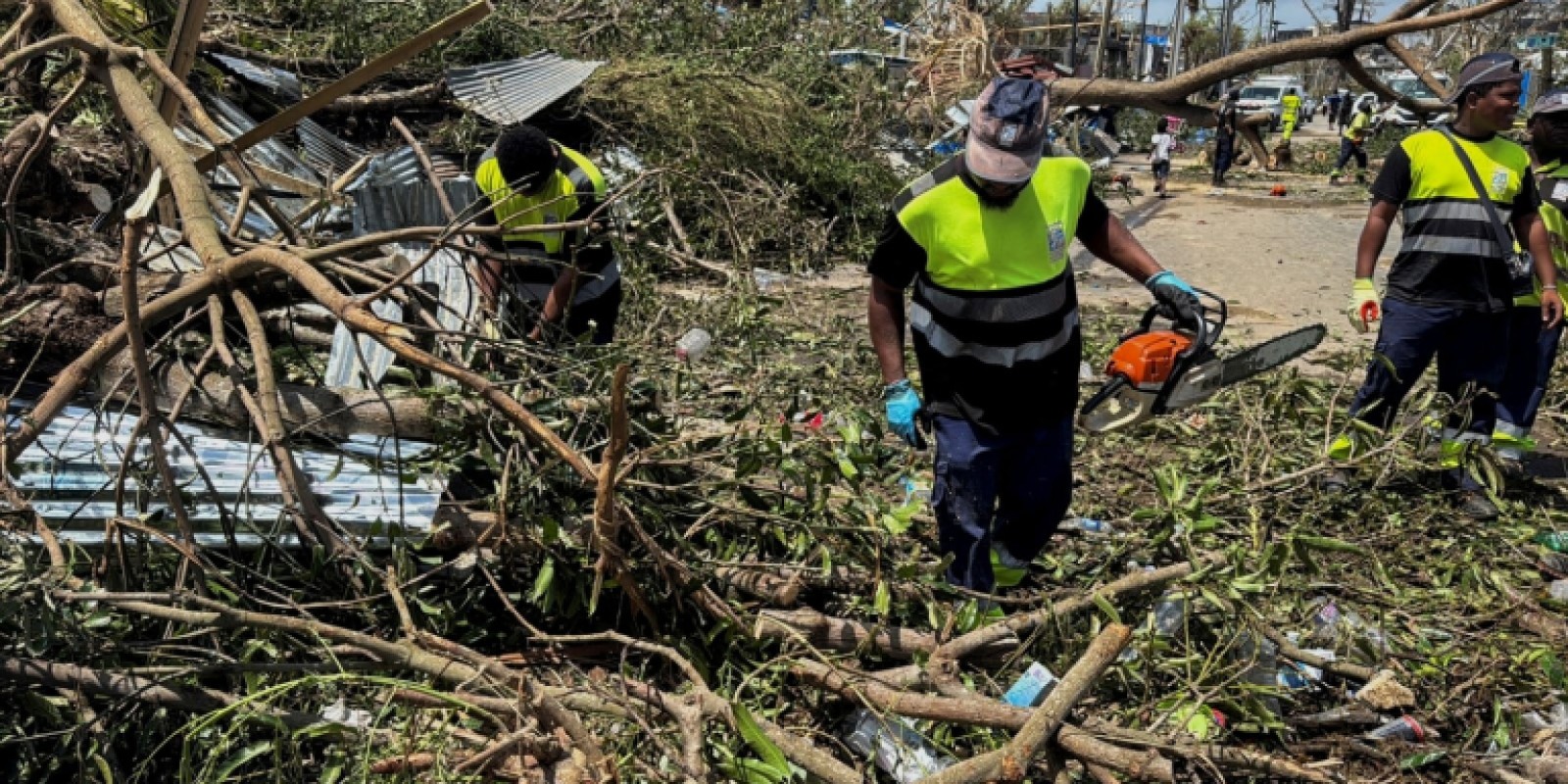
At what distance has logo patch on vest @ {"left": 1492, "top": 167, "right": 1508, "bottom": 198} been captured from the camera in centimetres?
378

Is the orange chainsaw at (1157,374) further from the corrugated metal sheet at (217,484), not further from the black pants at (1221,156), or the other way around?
the black pants at (1221,156)

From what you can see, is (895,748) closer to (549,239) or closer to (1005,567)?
(1005,567)

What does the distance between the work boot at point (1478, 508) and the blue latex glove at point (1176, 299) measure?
168 cm

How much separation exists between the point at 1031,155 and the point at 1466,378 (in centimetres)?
241

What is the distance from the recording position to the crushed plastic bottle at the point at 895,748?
2.25m

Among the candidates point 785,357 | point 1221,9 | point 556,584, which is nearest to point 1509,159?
point 785,357

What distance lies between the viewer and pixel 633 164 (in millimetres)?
8039

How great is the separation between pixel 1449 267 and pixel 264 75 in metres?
6.91

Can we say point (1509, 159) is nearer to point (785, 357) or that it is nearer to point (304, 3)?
point (785, 357)

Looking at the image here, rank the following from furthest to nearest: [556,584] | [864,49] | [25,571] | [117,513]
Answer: [864,49] < [556,584] < [117,513] < [25,571]

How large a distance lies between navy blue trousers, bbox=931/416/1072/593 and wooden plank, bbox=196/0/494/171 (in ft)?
5.13

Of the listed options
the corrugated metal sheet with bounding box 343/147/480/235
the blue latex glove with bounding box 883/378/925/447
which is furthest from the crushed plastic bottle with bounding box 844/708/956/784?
the corrugated metal sheet with bounding box 343/147/480/235

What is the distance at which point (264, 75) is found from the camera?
723 cm

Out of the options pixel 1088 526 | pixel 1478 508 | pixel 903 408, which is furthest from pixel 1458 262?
pixel 903 408
